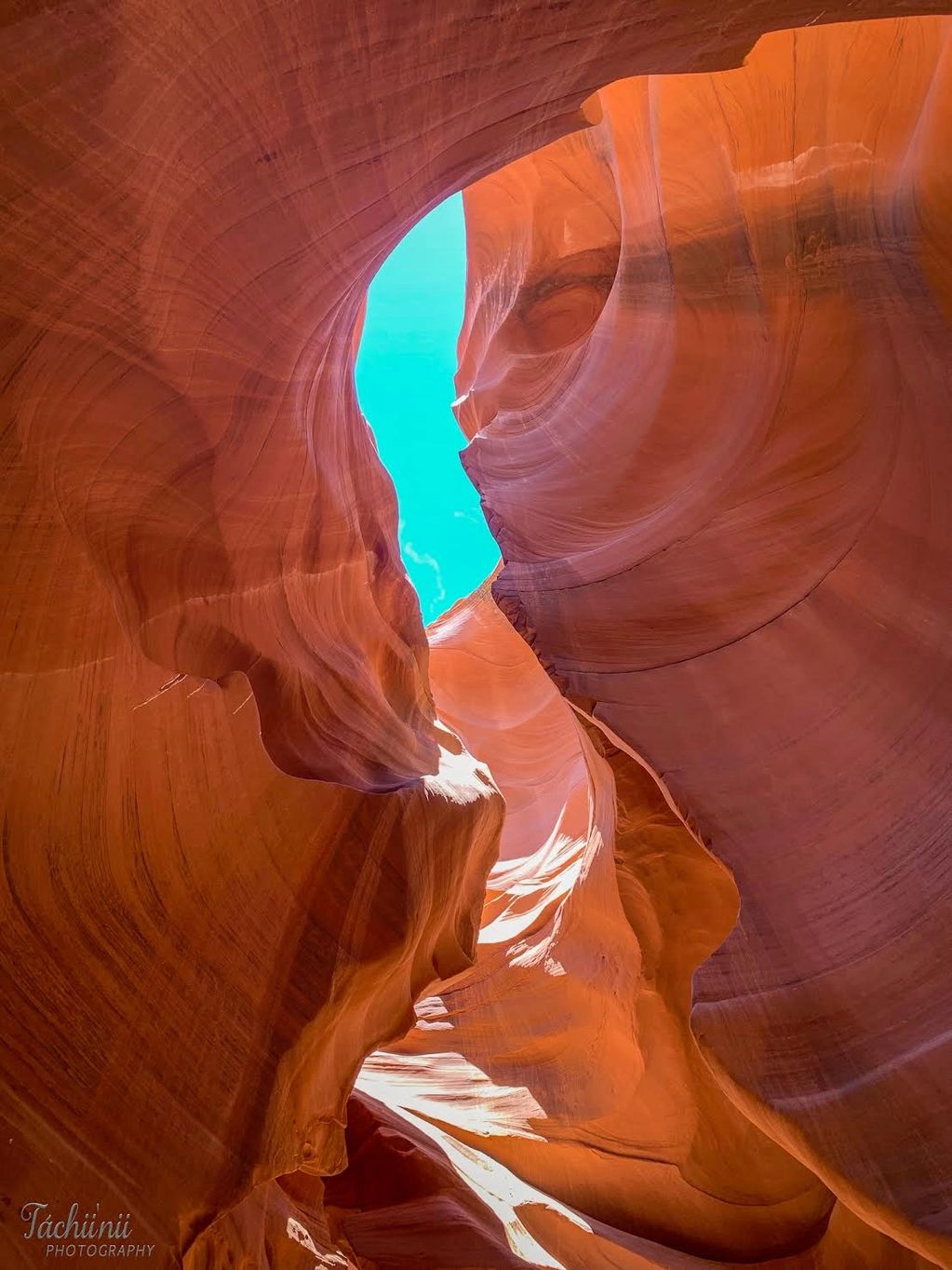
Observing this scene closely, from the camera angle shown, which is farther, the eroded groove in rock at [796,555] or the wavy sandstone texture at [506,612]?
the eroded groove in rock at [796,555]

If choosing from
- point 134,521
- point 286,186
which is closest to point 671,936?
point 134,521

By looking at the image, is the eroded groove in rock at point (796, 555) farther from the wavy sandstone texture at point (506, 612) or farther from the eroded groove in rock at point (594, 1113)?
the eroded groove in rock at point (594, 1113)

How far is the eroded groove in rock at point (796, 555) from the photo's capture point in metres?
3.22

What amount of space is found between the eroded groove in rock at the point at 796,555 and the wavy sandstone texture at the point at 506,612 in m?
0.02

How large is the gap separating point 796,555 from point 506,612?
178 cm

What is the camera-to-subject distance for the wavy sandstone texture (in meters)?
2.15

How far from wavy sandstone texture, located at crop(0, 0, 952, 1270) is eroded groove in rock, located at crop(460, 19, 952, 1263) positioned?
2 cm

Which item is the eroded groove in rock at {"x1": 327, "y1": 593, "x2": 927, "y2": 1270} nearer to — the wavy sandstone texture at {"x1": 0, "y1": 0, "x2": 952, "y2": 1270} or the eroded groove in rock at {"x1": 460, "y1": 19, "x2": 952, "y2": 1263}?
the wavy sandstone texture at {"x1": 0, "y1": 0, "x2": 952, "y2": 1270}

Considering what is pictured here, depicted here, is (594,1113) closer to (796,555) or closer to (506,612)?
(506,612)

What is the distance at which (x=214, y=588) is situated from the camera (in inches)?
131

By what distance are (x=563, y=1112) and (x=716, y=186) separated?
5.85 meters

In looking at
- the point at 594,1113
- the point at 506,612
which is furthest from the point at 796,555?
the point at 594,1113

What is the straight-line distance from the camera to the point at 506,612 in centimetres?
513

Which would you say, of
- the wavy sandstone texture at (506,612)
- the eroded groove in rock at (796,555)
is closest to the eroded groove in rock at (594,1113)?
the wavy sandstone texture at (506,612)
